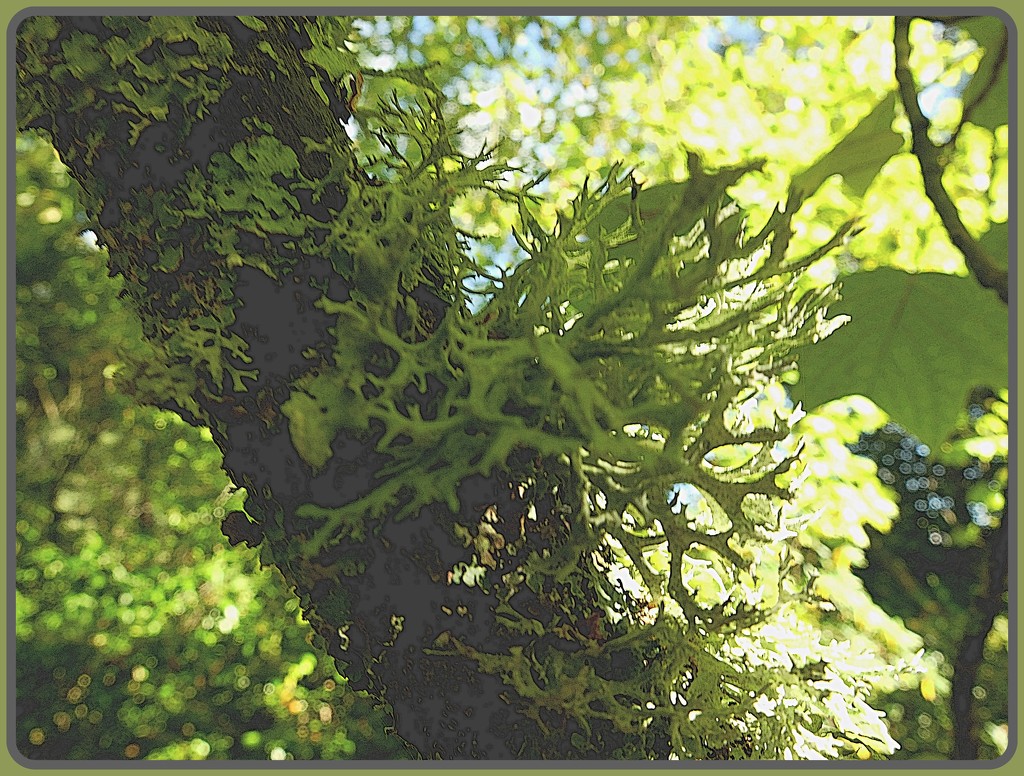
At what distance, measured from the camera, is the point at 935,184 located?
0.41 m

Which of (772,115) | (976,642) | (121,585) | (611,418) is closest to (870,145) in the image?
(611,418)

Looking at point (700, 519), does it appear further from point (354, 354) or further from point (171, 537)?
point (171, 537)

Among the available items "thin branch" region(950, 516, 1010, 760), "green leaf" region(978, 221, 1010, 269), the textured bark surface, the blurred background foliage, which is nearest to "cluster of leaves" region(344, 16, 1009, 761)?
the blurred background foliage

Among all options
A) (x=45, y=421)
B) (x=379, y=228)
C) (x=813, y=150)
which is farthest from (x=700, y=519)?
(x=45, y=421)

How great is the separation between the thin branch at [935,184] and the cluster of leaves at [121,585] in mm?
2151

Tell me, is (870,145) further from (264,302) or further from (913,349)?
(264,302)

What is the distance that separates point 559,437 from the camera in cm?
28

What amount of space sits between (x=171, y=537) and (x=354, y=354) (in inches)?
110

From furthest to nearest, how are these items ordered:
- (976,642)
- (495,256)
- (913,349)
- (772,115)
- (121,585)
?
(121,585), (772,115), (495,256), (976,642), (913,349)

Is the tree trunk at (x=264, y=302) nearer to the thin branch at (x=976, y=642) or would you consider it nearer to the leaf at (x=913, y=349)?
the leaf at (x=913, y=349)

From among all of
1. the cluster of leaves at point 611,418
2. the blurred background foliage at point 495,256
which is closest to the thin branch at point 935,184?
the cluster of leaves at point 611,418

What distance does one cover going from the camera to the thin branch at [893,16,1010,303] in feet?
1.30

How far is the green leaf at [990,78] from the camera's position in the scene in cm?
45

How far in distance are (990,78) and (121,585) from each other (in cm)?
266
